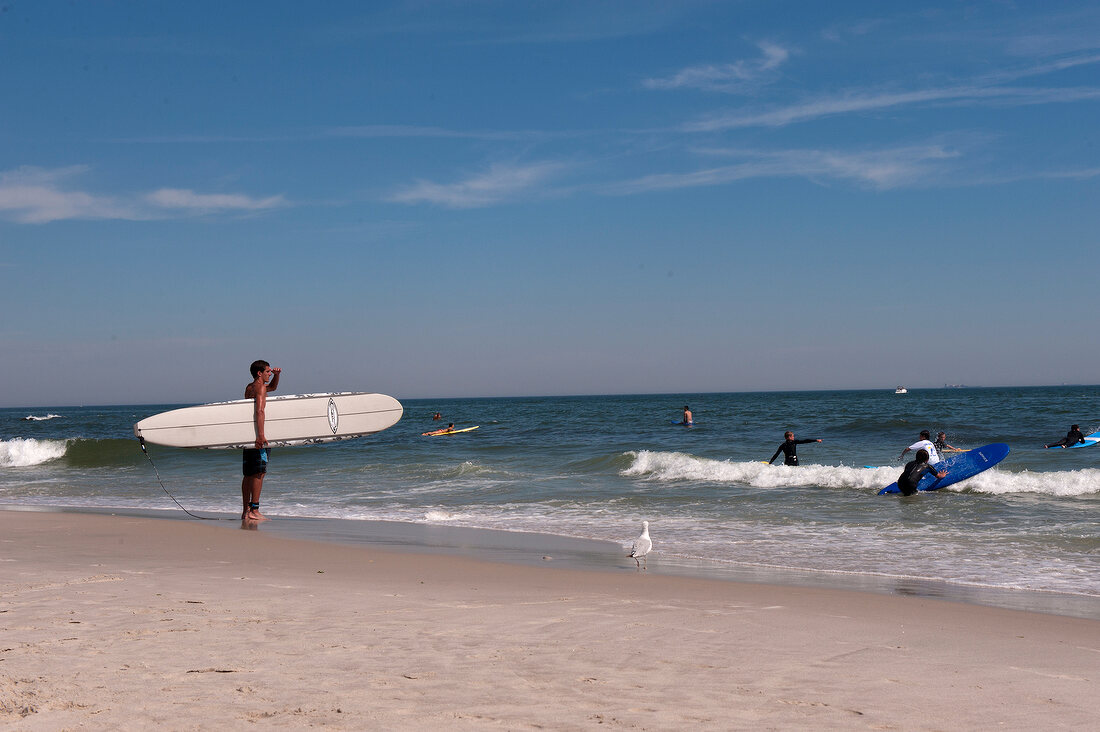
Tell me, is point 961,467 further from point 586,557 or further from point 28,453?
point 28,453

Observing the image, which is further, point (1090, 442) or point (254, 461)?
point (1090, 442)

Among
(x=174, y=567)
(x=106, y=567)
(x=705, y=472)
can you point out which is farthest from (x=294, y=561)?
(x=705, y=472)

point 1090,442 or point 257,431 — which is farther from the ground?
point 257,431

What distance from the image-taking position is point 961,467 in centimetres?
1498

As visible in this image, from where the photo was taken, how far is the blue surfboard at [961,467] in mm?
14578

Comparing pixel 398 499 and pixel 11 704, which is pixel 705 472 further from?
pixel 11 704

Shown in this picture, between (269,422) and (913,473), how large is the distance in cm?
1031

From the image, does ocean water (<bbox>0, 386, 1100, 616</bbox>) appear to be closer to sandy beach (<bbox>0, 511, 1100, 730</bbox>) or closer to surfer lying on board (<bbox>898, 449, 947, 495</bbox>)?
surfer lying on board (<bbox>898, 449, 947, 495</bbox>)

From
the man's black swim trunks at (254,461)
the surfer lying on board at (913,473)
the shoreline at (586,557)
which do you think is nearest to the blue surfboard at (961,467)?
the surfer lying on board at (913,473)

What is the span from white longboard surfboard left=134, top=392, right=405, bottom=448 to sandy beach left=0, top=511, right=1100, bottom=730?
4.57 metres

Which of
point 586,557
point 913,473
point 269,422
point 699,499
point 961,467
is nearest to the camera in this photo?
point 586,557

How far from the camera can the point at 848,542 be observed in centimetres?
937

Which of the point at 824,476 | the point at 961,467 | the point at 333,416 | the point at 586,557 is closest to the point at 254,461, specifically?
the point at 333,416

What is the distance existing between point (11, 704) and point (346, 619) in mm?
1982
